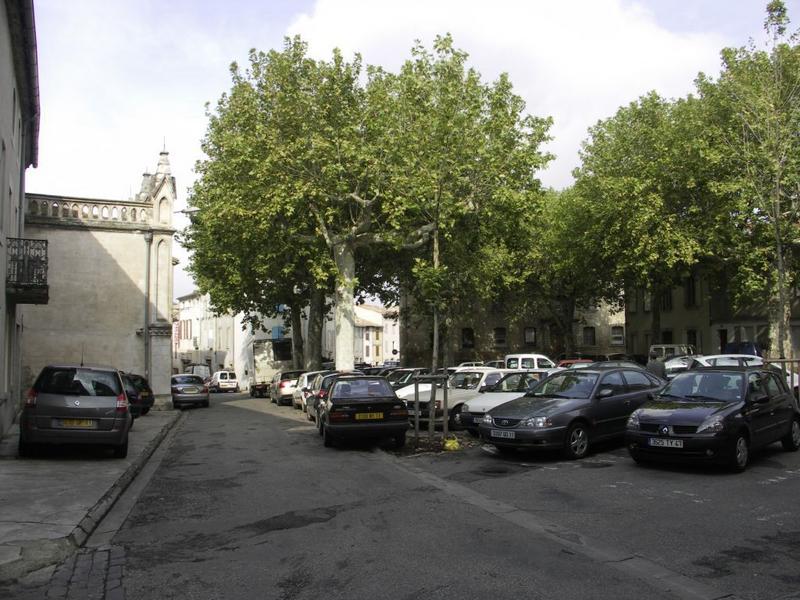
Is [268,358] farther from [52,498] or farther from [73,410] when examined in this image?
[52,498]

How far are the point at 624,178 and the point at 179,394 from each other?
73.3 ft

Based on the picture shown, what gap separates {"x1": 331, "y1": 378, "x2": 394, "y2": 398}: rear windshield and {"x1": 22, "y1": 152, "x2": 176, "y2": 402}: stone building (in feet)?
48.8

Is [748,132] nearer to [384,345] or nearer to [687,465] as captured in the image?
[687,465]

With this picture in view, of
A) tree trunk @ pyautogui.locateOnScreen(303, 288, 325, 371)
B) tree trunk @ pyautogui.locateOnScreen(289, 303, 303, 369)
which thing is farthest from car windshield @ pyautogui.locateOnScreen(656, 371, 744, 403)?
tree trunk @ pyautogui.locateOnScreen(289, 303, 303, 369)

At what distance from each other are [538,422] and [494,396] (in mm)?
3766

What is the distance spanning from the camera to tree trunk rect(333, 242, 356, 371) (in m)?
26.5

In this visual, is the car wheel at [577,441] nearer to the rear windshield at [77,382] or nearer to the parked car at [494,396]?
the parked car at [494,396]

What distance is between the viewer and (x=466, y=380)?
1866 centimetres

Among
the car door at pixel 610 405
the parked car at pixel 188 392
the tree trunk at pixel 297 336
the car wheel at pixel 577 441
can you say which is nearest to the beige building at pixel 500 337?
the tree trunk at pixel 297 336

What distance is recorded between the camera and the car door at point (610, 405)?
12633 mm

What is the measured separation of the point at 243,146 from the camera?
23281 mm

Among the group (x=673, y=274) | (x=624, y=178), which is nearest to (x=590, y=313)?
(x=673, y=274)

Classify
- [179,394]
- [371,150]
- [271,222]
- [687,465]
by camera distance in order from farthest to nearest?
[179,394] → [271,222] → [371,150] → [687,465]

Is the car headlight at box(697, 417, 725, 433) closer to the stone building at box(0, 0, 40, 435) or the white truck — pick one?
the stone building at box(0, 0, 40, 435)
